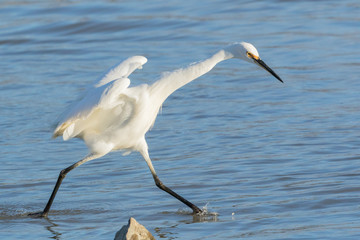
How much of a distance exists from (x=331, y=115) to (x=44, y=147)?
12.1ft

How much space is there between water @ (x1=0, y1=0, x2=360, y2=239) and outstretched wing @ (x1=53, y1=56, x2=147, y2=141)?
829mm

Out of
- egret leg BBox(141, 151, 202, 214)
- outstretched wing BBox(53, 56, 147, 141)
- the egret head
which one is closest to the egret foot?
outstretched wing BBox(53, 56, 147, 141)

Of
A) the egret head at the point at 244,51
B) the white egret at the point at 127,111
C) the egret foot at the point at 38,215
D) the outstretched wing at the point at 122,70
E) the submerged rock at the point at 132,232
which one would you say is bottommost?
the egret foot at the point at 38,215

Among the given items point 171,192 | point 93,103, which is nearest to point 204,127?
point 171,192

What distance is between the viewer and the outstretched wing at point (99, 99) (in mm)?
6762

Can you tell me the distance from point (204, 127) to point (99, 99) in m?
3.61

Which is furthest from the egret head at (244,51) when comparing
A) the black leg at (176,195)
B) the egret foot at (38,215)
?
the egret foot at (38,215)

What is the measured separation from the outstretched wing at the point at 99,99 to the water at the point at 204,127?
0.83 m

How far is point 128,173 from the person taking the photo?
338 inches

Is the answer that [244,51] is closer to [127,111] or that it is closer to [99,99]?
[127,111]

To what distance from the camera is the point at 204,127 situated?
10.2 metres

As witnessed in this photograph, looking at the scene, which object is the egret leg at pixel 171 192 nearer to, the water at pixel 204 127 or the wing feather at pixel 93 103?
the water at pixel 204 127

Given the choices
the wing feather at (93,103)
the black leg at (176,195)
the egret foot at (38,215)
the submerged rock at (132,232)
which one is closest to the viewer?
the submerged rock at (132,232)

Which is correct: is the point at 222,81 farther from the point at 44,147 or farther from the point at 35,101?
the point at 44,147
